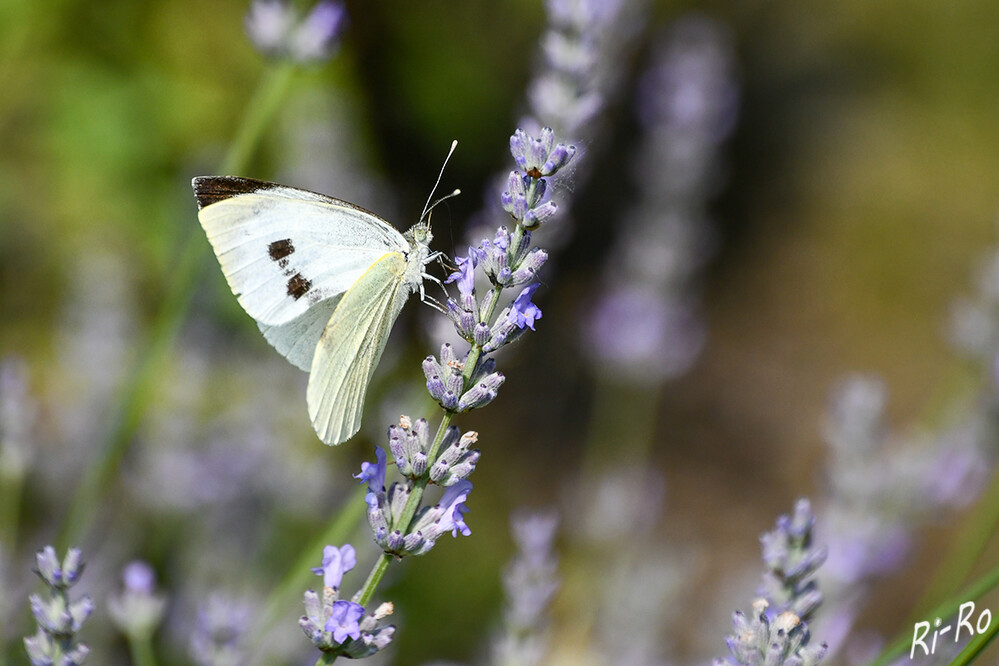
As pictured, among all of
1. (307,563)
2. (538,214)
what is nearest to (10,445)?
(307,563)

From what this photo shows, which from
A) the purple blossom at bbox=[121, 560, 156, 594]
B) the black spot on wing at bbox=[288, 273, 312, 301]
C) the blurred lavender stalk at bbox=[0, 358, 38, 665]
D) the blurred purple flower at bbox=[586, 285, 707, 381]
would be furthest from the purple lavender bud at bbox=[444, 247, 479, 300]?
the blurred purple flower at bbox=[586, 285, 707, 381]

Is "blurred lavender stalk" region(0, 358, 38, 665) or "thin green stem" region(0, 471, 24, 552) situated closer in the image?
"blurred lavender stalk" region(0, 358, 38, 665)

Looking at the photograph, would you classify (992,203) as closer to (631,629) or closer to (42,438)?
(631,629)

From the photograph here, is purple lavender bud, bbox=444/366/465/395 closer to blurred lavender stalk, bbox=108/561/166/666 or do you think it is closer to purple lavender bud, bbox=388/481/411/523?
purple lavender bud, bbox=388/481/411/523

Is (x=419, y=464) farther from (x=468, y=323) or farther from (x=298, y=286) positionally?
(x=298, y=286)

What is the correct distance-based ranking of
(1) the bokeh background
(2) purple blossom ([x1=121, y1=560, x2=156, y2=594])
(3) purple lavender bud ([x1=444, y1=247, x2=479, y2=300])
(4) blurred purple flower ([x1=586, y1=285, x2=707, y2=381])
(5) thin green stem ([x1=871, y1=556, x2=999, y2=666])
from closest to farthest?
(3) purple lavender bud ([x1=444, y1=247, x2=479, y2=300]), (5) thin green stem ([x1=871, y1=556, x2=999, y2=666]), (2) purple blossom ([x1=121, y1=560, x2=156, y2=594]), (1) the bokeh background, (4) blurred purple flower ([x1=586, y1=285, x2=707, y2=381])

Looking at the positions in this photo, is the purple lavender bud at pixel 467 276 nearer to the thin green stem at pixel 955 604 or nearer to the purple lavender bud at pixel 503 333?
the purple lavender bud at pixel 503 333

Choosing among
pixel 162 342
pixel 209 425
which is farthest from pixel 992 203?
pixel 162 342
